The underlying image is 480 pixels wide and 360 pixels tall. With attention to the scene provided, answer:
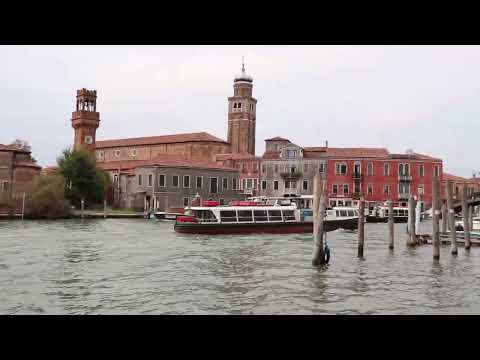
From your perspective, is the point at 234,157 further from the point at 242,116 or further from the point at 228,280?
the point at 228,280

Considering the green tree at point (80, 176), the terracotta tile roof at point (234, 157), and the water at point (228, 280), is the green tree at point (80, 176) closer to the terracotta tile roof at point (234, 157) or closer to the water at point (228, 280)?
the terracotta tile roof at point (234, 157)

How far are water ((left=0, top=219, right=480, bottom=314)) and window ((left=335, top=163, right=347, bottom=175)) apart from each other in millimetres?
30693

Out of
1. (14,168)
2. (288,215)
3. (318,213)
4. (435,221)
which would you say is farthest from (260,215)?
(14,168)

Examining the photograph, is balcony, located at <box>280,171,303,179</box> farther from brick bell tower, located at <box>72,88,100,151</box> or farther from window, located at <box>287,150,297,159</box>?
brick bell tower, located at <box>72,88,100,151</box>

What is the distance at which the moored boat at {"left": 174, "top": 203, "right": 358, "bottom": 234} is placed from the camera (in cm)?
2819

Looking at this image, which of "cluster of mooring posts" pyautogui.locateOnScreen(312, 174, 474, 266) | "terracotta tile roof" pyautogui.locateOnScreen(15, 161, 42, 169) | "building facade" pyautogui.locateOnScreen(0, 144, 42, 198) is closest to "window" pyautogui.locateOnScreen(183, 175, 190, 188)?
"building facade" pyautogui.locateOnScreen(0, 144, 42, 198)

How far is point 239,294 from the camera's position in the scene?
36.7 feet

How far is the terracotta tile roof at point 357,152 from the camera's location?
5208 cm

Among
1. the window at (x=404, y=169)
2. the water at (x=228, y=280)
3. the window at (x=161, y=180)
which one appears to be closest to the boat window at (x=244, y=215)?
the water at (x=228, y=280)

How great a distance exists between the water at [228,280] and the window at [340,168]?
3069 centimetres

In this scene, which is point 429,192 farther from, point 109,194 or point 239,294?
point 239,294
